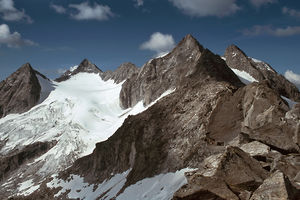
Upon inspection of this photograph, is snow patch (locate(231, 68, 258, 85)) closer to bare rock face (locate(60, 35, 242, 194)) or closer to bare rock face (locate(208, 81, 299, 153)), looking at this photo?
bare rock face (locate(60, 35, 242, 194))

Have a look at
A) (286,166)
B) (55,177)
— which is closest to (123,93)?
(55,177)

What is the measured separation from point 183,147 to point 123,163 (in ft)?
57.9

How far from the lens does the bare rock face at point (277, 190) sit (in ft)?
34.8

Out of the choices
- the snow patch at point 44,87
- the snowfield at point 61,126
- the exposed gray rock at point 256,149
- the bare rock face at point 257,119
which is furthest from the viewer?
the snow patch at point 44,87

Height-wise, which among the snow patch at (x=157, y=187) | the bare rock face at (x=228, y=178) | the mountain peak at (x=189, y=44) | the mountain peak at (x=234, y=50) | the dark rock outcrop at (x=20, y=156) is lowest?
the snow patch at (x=157, y=187)

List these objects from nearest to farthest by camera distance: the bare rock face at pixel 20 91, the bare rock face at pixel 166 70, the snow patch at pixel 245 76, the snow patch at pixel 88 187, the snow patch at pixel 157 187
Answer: the snow patch at pixel 157 187, the snow patch at pixel 88 187, the snow patch at pixel 245 76, the bare rock face at pixel 166 70, the bare rock face at pixel 20 91

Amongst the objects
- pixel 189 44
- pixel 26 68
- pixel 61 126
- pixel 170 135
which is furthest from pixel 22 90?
pixel 170 135

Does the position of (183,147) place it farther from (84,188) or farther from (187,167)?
(84,188)

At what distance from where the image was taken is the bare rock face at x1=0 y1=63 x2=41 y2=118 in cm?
14488

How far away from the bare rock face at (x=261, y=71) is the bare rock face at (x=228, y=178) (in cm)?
7371

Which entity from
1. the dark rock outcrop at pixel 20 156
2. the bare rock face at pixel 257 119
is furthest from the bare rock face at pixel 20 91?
the bare rock face at pixel 257 119

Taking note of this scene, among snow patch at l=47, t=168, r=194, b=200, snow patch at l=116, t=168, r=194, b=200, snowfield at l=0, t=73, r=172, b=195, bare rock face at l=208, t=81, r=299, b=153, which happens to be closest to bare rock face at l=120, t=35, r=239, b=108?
snowfield at l=0, t=73, r=172, b=195

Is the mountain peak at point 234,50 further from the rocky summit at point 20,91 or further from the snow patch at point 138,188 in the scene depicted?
the rocky summit at point 20,91

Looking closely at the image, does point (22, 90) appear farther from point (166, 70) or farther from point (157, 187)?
point (157, 187)
